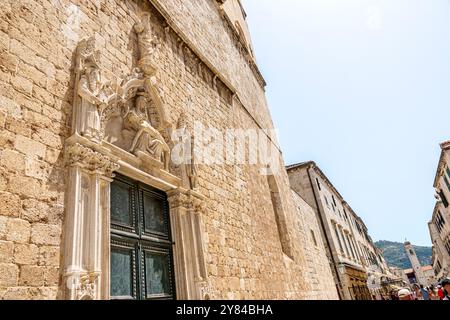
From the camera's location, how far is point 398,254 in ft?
481

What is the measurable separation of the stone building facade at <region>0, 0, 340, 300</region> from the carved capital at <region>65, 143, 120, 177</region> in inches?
0.5

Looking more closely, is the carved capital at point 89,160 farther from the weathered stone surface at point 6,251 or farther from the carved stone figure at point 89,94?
the weathered stone surface at point 6,251

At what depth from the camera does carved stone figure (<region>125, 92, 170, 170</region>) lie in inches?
163

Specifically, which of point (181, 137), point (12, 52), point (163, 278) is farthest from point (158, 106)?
point (163, 278)

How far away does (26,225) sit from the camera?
243 centimetres

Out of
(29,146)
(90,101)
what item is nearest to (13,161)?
(29,146)

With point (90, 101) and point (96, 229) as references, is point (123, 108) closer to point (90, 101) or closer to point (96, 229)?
point (90, 101)

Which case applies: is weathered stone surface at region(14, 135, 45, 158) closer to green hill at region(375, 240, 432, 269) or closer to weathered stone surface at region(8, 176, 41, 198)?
weathered stone surface at region(8, 176, 41, 198)

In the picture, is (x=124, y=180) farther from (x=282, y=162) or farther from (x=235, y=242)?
(x=282, y=162)

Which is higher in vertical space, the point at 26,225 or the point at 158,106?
the point at 158,106

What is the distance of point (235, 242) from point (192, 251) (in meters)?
1.46

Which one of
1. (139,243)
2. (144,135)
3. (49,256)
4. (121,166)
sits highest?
(144,135)

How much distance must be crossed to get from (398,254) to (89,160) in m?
173

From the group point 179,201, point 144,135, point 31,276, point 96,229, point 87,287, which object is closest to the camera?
point 31,276
